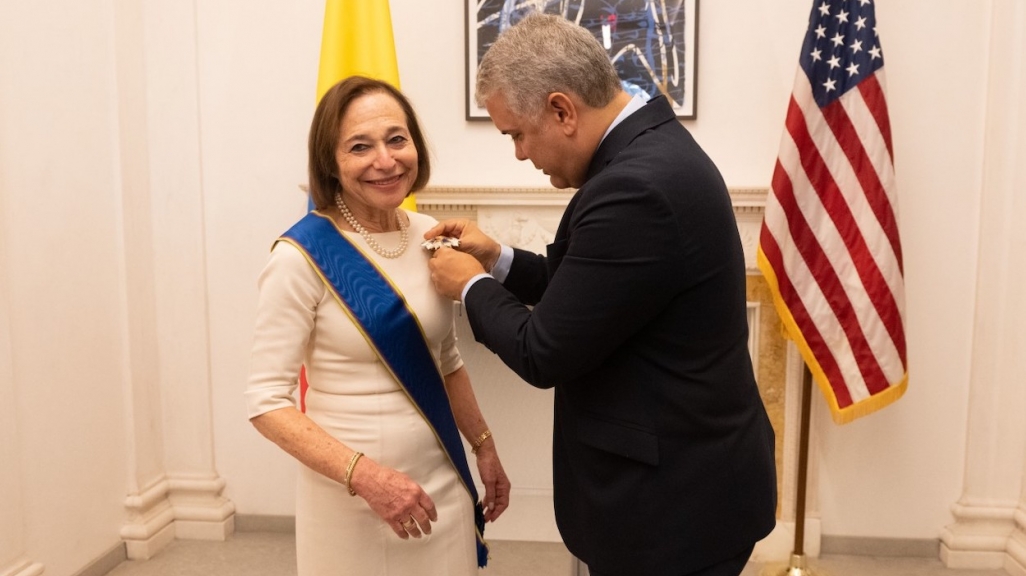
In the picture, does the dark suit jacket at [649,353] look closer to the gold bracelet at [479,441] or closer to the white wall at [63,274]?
the gold bracelet at [479,441]

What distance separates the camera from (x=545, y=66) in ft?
4.94

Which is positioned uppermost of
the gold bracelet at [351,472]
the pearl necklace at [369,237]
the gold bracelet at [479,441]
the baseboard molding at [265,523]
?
the pearl necklace at [369,237]

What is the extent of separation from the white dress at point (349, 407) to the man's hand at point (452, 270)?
0.21ft

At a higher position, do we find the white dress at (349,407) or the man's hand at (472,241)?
the man's hand at (472,241)

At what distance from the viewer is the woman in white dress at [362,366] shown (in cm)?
157

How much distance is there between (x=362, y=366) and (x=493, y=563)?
191cm

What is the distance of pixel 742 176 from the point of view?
10.9 ft

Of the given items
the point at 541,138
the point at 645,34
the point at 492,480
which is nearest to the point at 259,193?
the point at 645,34

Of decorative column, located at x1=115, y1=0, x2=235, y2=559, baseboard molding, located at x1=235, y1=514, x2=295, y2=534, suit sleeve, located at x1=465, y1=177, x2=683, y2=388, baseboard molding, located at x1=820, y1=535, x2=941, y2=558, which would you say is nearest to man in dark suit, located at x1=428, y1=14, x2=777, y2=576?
suit sleeve, located at x1=465, y1=177, x2=683, y2=388

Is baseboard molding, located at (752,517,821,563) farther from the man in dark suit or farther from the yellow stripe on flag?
the yellow stripe on flag

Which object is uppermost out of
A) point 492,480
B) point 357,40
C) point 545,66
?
point 357,40

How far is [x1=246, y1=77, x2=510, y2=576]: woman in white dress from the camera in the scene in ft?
5.16

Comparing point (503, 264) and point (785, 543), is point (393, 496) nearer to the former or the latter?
point (503, 264)

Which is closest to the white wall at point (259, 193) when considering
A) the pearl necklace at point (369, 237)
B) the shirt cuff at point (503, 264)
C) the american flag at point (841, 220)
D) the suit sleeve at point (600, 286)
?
the american flag at point (841, 220)
